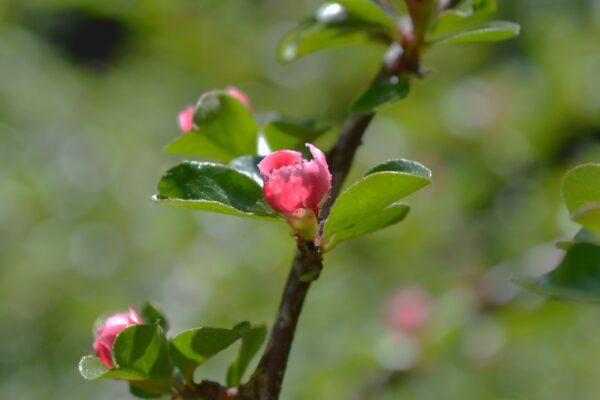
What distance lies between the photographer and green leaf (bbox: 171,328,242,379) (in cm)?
64

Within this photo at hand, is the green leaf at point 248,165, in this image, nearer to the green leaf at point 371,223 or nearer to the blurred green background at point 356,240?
the green leaf at point 371,223

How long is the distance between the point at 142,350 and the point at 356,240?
1.99 metres

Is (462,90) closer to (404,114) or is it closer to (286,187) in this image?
(404,114)

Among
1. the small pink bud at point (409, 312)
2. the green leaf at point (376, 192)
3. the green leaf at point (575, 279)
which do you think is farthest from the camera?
the small pink bud at point (409, 312)

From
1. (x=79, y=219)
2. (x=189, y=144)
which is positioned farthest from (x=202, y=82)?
(x=189, y=144)

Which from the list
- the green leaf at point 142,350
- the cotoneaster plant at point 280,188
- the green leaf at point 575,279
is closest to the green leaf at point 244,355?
the cotoneaster plant at point 280,188

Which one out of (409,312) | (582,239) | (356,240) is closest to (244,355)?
(582,239)

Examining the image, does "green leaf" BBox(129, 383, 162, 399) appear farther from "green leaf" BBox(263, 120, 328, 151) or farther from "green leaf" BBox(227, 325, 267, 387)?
"green leaf" BBox(263, 120, 328, 151)

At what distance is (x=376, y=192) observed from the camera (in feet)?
2.01

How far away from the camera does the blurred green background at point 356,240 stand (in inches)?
73.4

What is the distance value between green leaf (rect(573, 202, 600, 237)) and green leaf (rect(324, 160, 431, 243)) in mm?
128

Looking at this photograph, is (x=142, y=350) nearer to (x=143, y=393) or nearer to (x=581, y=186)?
(x=143, y=393)

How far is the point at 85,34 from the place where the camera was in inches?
189

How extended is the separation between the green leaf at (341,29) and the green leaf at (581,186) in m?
0.32
